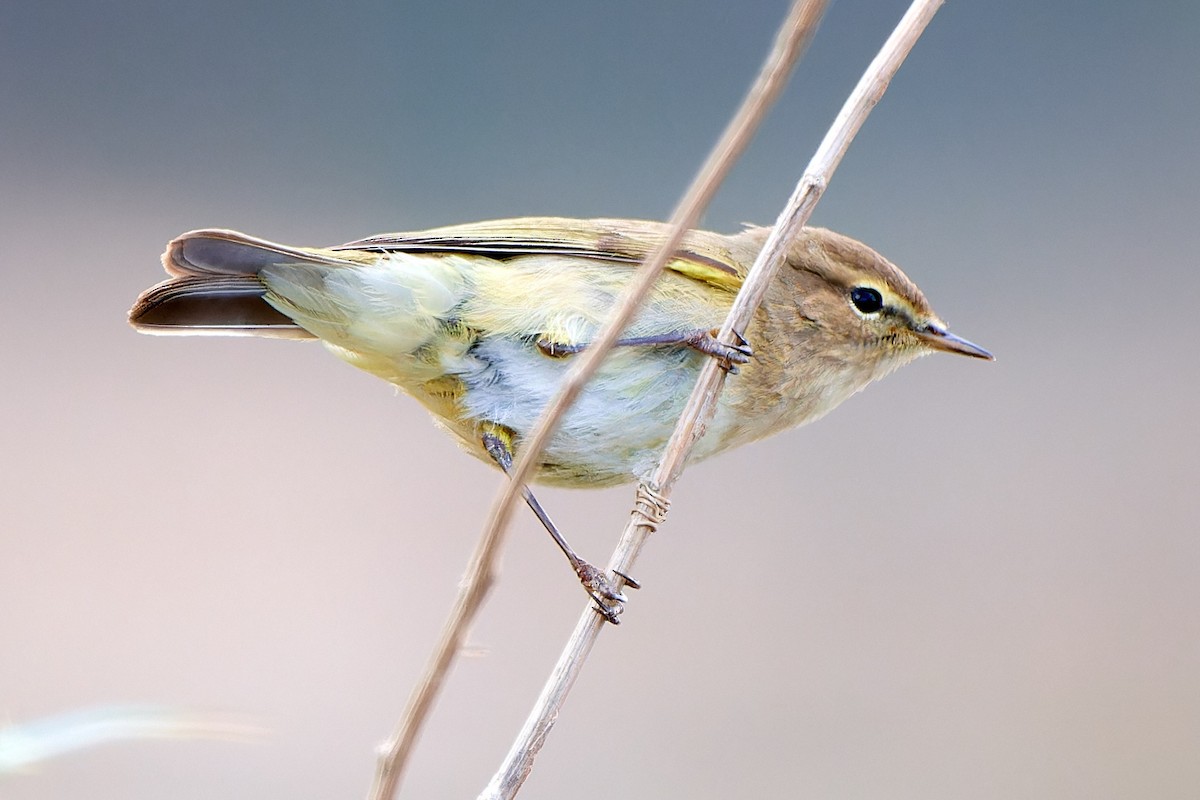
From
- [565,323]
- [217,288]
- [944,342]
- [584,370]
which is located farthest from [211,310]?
[944,342]

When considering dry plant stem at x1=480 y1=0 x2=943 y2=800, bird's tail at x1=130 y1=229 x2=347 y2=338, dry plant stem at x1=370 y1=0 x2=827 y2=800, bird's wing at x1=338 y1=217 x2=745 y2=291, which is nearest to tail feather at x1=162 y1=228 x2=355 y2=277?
bird's tail at x1=130 y1=229 x2=347 y2=338

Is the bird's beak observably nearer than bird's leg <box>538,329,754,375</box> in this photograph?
No

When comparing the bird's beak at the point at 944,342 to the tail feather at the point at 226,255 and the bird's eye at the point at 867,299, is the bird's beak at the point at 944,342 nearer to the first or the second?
Result: the bird's eye at the point at 867,299

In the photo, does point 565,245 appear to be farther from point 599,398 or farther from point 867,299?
point 867,299

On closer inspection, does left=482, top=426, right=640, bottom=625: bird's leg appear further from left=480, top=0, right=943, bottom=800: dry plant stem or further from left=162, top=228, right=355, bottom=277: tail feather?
left=162, top=228, right=355, bottom=277: tail feather

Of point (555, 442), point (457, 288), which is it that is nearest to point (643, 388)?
point (555, 442)

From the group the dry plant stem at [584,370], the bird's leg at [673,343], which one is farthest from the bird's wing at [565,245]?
the dry plant stem at [584,370]

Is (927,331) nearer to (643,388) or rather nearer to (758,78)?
(643,388)
